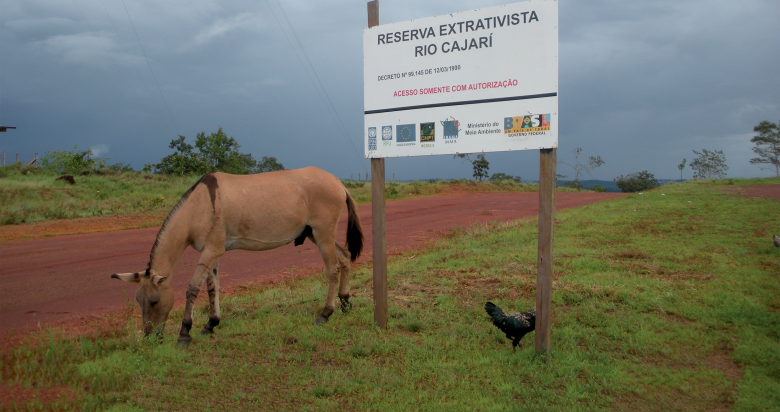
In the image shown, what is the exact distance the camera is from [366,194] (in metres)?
27.5

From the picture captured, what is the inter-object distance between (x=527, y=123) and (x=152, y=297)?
4.30 metres

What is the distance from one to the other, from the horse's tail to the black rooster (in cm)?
260

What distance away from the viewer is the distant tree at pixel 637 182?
46.8m

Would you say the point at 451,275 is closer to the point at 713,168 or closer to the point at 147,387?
the point at 147,387

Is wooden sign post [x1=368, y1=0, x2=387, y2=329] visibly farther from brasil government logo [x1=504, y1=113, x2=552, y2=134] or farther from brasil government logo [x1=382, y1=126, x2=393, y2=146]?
brasil government logo [x1=504, y1=113, x2=552, y2=134]

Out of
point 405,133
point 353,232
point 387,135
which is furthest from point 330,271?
point 405,133

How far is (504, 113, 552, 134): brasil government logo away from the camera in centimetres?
490

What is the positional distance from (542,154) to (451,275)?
3697 millimetres

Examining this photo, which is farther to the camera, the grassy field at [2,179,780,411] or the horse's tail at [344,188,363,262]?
the horse's tail at [344,188,363,262]

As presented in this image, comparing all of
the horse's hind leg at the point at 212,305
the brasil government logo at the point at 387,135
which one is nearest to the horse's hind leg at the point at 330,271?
the horse's hind leg at the point at 212,305

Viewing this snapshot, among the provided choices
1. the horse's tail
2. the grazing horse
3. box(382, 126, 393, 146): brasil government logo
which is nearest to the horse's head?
the grazing horse

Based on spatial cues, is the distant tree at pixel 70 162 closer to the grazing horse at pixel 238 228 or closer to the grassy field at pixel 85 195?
the grassy field at pixel 85 195

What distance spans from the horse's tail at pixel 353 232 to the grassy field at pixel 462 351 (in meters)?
0.74

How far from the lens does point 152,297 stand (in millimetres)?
5195
